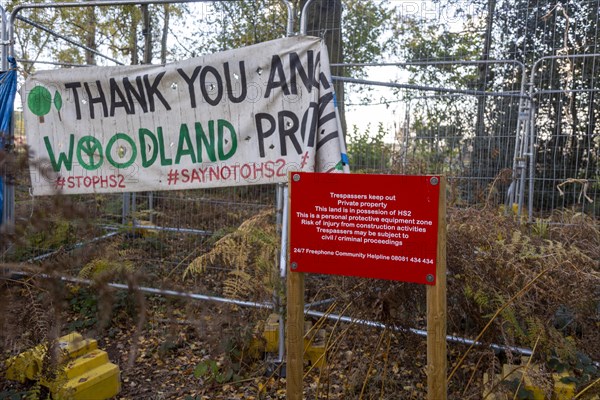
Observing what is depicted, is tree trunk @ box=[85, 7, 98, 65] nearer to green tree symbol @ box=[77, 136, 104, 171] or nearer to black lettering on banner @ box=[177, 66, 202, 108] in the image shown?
green tree symbol @ box=[77, 136, 104, 171]

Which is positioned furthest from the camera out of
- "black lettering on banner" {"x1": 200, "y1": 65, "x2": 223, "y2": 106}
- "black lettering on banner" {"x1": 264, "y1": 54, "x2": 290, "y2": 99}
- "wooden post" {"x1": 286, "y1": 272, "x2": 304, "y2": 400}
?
"black lettering on banner" {"x1": 200, "y1": 65, "x2": 223, "y2": 106}

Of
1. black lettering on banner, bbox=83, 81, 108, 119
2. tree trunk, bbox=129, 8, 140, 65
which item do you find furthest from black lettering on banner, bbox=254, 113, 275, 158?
tree trunk, bbox=129, 8, 140, 65

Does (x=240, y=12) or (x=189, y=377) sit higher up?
(x=240, y=12)

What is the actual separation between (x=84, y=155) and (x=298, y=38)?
221 centimetres

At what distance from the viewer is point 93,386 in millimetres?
3322

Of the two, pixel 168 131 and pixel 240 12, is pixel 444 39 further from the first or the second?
pixel 168 131

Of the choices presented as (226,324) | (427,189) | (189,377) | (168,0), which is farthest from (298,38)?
(189,377)

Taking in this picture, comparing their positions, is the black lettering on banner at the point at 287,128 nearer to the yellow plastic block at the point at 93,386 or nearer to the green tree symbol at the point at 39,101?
the yellow plastic block at the point at 93,386

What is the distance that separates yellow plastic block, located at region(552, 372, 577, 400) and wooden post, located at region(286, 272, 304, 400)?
4.82ft

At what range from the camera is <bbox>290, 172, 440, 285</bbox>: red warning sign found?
2326mm

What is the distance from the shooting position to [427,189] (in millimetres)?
2326

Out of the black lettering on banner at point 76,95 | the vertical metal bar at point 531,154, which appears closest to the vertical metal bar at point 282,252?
the black lettering on banner at point 76,95

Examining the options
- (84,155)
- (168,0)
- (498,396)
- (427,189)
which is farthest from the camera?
(84,155)

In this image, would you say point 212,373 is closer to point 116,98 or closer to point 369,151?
point 116,98
